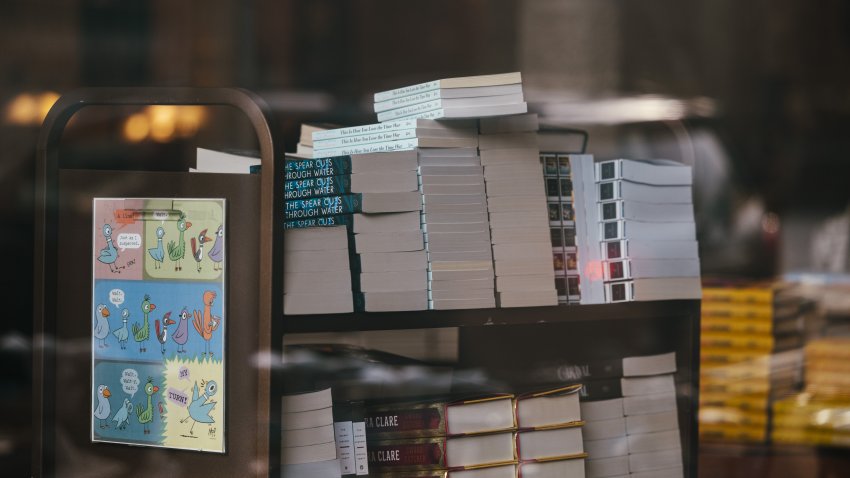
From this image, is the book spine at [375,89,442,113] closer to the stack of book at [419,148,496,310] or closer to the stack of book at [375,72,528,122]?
the stack of book at [375,72,528,122]

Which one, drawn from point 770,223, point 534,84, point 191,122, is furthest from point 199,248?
point 770,223

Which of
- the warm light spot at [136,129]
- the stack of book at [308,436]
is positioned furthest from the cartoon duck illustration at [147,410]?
the warm light spot at [136,129]

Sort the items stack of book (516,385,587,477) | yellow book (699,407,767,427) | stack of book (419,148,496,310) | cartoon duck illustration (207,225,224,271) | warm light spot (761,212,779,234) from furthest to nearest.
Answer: warm light spot (761,212,779,234) < yellow book (699,407,767,427) < stack of book (516,385,587,477) < stack of book (419,148,496,310) < cartoon duck illustration (207,225,224,271)

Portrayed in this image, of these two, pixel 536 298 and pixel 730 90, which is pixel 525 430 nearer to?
pixel 536 298

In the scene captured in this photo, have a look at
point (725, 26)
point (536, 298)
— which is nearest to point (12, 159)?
point (536, 298)

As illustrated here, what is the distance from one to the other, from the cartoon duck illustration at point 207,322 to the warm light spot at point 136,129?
1.34m

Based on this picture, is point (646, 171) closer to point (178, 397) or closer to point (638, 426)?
point (638, 426)

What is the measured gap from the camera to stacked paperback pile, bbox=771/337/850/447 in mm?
3025

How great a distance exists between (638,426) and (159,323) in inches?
43.7

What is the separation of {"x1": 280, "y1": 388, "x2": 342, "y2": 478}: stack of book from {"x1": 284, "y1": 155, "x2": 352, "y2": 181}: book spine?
1.29ft

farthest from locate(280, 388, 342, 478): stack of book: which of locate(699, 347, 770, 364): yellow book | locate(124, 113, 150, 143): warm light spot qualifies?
locate(699, 347, 770, 364): yellow book

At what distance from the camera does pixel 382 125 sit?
177 centimetres

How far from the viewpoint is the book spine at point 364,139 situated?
68.3 inches

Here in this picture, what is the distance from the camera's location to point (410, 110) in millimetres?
1809
